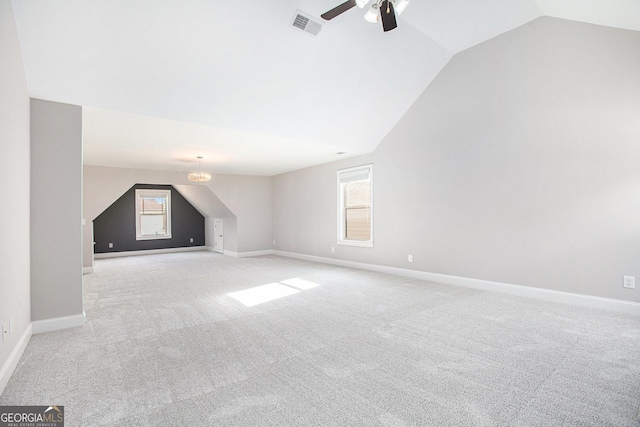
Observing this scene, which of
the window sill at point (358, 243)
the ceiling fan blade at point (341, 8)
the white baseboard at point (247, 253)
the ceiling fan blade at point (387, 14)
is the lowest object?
the white baseboard at point (247, 253)

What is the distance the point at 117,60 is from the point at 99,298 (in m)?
3.07

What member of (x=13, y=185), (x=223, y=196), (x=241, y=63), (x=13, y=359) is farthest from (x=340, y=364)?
Answer: (x=223, y=196)

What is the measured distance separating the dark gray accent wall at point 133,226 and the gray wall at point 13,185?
6709mm

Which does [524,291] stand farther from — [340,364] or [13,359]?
[13,359]

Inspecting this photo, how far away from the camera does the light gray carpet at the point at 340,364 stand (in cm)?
171

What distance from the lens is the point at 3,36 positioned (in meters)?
2.08

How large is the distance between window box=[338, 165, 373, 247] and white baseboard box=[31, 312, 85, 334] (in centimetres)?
445

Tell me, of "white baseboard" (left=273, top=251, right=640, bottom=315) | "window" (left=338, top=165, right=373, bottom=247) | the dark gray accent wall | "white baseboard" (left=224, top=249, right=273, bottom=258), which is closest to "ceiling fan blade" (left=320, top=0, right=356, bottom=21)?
"window" (left=338, top=165, right=373, bottom=247)

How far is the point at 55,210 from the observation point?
307 cm

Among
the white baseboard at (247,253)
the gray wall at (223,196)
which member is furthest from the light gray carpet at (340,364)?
the white baseboard at (247,253)

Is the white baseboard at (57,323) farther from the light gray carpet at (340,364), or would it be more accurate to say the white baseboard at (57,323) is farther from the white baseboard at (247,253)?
the white baseboard at (247,253)

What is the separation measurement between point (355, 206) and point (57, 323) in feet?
16.1

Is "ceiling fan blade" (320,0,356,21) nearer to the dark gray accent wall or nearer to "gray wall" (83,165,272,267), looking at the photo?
"gray wall" (83,165,272,267)

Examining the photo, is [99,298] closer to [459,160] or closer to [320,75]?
[320,75]
